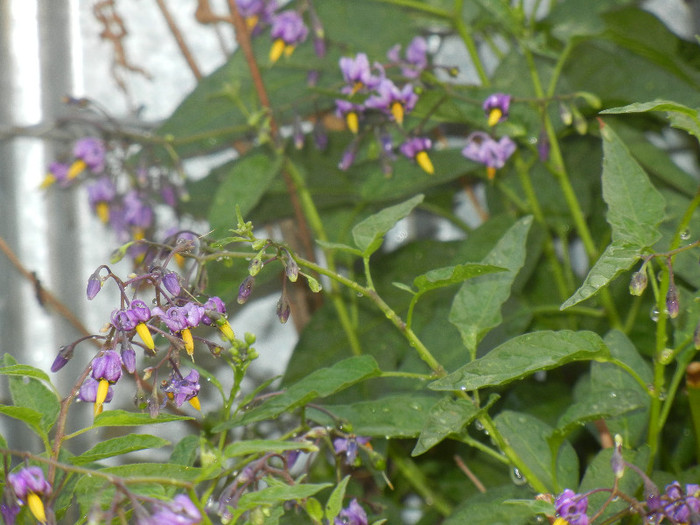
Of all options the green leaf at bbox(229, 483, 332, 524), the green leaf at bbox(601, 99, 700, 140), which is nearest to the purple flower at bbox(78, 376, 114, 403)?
the green leaf at bbox(229, 483, 332, 524)

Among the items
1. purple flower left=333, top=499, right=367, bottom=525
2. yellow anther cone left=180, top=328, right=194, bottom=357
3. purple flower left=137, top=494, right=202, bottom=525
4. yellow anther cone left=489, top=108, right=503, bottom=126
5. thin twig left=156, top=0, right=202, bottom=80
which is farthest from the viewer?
thin twig left=156, top=0, right=202, bottom=80

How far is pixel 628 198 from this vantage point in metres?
0.60

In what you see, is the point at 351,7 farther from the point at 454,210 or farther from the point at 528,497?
the point at 528,497

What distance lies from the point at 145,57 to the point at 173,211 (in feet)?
0.78

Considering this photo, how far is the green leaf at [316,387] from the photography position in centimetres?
56

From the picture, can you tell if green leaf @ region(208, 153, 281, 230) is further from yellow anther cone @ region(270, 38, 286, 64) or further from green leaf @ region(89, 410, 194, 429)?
green leaf @ region(89, 410, 194, 429)

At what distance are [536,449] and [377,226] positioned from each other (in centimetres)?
23

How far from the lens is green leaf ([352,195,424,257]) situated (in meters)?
0.58

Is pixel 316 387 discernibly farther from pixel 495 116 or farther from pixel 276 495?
pixel 495 116

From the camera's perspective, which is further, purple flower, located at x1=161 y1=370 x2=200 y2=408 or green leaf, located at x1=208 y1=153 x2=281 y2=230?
green leaf, located at x1=208 y1=153 x2=281 y2=230

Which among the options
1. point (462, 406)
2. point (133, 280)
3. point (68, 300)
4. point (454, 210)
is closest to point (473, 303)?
point (462, 406)

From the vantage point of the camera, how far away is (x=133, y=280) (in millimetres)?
525

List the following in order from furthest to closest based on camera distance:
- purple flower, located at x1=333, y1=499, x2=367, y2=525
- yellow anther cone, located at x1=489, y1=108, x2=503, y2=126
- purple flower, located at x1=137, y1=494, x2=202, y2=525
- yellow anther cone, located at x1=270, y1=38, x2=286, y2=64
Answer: yellow anther cone, located at x1=270, y1=38, x2=286, y2=64
yellow anther cone, located at x1=489, y1=108, x2=503, y2=126
purple flower, located at x1=333, y1=499, x2=367, y2=525
purple flower, located at x1=137, y1=494, x2=202, y2=525

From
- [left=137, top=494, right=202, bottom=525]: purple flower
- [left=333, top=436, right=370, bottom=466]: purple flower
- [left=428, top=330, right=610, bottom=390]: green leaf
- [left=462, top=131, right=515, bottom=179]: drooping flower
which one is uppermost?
[left=462, top=131, right=515, bottom=179]: drooping flower
